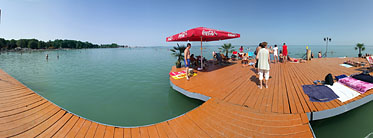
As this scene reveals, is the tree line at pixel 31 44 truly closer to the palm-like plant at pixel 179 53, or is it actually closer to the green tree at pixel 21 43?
the green tree at pixel 21 43

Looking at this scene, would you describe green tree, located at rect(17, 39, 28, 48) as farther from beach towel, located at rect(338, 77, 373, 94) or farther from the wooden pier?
beach towel, located at rect(338, 77, 373, 94)

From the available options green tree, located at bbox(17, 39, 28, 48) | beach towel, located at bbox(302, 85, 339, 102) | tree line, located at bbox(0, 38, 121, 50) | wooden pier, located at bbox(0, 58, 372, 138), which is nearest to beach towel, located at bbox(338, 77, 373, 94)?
wooden pier, located at bbox(0, 58, 372, 138)

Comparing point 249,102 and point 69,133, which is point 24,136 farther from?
point 249,102

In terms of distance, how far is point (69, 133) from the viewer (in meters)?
2.42

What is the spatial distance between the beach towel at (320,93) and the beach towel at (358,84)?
774 millimetres

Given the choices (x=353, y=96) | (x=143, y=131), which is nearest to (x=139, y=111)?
(x=143, y=131)

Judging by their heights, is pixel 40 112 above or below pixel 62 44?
below

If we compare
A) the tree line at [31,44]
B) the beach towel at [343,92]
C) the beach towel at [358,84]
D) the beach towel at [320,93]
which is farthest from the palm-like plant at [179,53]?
the tree line at [31,44]

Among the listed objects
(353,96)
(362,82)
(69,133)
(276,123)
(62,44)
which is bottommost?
(69,133)

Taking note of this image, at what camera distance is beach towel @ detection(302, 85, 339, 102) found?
3.38 m

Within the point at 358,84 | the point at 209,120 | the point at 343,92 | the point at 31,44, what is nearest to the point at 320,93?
the point at 343,92

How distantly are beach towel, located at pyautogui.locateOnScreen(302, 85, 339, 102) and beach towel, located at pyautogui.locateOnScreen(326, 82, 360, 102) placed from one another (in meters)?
0.12

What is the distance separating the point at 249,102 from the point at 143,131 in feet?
8.49

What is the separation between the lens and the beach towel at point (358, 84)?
379 cm
